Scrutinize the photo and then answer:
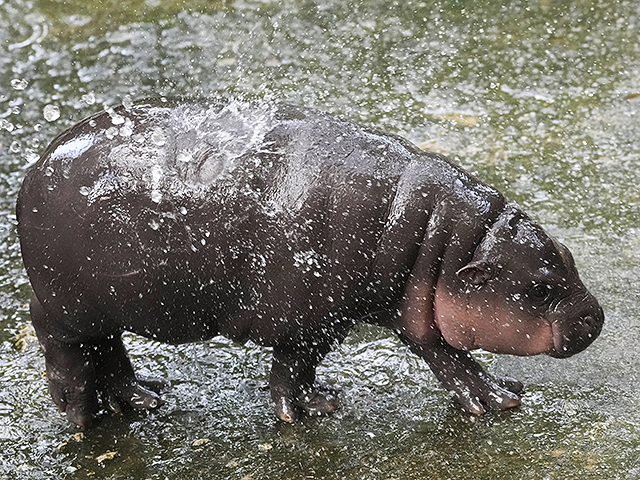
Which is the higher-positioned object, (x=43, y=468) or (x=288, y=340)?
(x=288, y=340)

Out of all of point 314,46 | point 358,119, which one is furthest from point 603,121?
point 314,46

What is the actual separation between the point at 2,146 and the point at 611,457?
4.55 metres

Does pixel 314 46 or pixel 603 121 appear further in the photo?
pixel 314 46

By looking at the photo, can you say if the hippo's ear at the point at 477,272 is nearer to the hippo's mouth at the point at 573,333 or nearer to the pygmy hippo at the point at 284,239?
the pygmy hippo at the point at 284,239

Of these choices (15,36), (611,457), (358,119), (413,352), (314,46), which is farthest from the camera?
(15,36)

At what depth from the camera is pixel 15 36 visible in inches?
312

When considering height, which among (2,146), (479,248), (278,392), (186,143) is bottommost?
(2,146)

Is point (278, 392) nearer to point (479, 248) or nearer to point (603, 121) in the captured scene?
point (479, 248)

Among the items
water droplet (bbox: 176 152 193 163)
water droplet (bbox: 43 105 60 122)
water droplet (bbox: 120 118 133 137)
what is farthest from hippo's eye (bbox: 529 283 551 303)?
water droplet (bbox: 43 105 60 122)

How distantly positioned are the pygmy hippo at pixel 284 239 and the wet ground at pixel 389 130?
0.42 meters

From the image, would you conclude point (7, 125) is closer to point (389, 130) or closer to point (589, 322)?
point (389, 130)

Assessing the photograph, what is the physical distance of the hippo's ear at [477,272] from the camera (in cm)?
354

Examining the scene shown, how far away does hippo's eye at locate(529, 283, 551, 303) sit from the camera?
3576mm

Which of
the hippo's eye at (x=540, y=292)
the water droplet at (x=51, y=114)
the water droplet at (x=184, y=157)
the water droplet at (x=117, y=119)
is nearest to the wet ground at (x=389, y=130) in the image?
the water droplet at (x=51, y=114)
